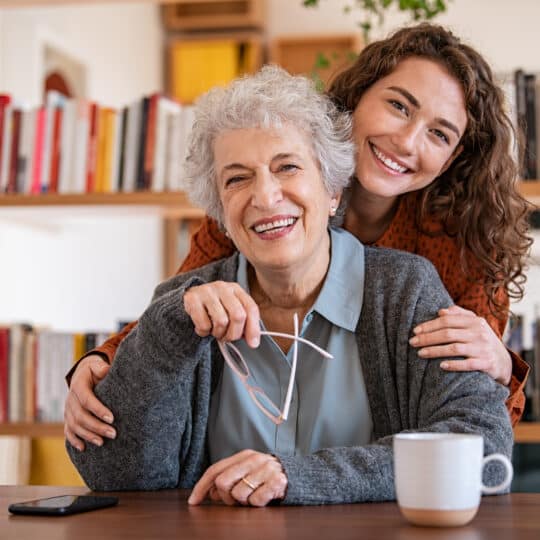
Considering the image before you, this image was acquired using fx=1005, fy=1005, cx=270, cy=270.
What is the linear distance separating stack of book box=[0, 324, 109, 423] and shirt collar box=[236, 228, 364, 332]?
1.37 m

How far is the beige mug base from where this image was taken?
3.37ft

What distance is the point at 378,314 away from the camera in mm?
1578

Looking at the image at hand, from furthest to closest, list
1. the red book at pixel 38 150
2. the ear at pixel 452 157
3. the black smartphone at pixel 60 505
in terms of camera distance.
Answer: the red book at pixel 38 150, the ear at pixel 452 157, the black smartphone at pixel 60 505

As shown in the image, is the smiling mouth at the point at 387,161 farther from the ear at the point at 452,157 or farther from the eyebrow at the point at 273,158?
the eyebrow at the point at 273,158

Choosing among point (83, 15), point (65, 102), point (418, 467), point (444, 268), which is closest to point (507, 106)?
point (444, 268)

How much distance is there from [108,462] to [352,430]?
37cm

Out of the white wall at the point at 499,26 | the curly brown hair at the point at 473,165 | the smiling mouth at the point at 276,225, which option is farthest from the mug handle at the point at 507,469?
the white wall at the point at 499,26

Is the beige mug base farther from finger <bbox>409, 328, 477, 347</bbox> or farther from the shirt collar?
the shirt collar

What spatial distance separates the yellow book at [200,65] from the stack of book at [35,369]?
2559mm

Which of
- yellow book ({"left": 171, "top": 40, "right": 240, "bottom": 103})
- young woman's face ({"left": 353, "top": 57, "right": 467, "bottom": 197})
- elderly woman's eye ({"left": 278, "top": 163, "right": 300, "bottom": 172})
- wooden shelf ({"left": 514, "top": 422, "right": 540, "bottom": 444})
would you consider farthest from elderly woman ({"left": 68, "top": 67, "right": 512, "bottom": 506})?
yellow book ({"left": 171, "top": 40, "right": 240, "bottom": 103})

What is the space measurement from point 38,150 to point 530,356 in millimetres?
1552

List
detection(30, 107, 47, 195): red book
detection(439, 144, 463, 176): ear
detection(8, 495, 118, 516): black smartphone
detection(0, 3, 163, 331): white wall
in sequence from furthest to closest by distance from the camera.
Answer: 1. detection(0, 3, 163, 331): white wall
2. detection(30, 107, 47, 195): red book
3. detection(439, 144, 463, 176): ear
4. detection(8, 495, 118, 516): black smartphone

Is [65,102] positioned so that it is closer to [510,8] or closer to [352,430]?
[352,430]

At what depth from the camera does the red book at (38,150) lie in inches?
117
